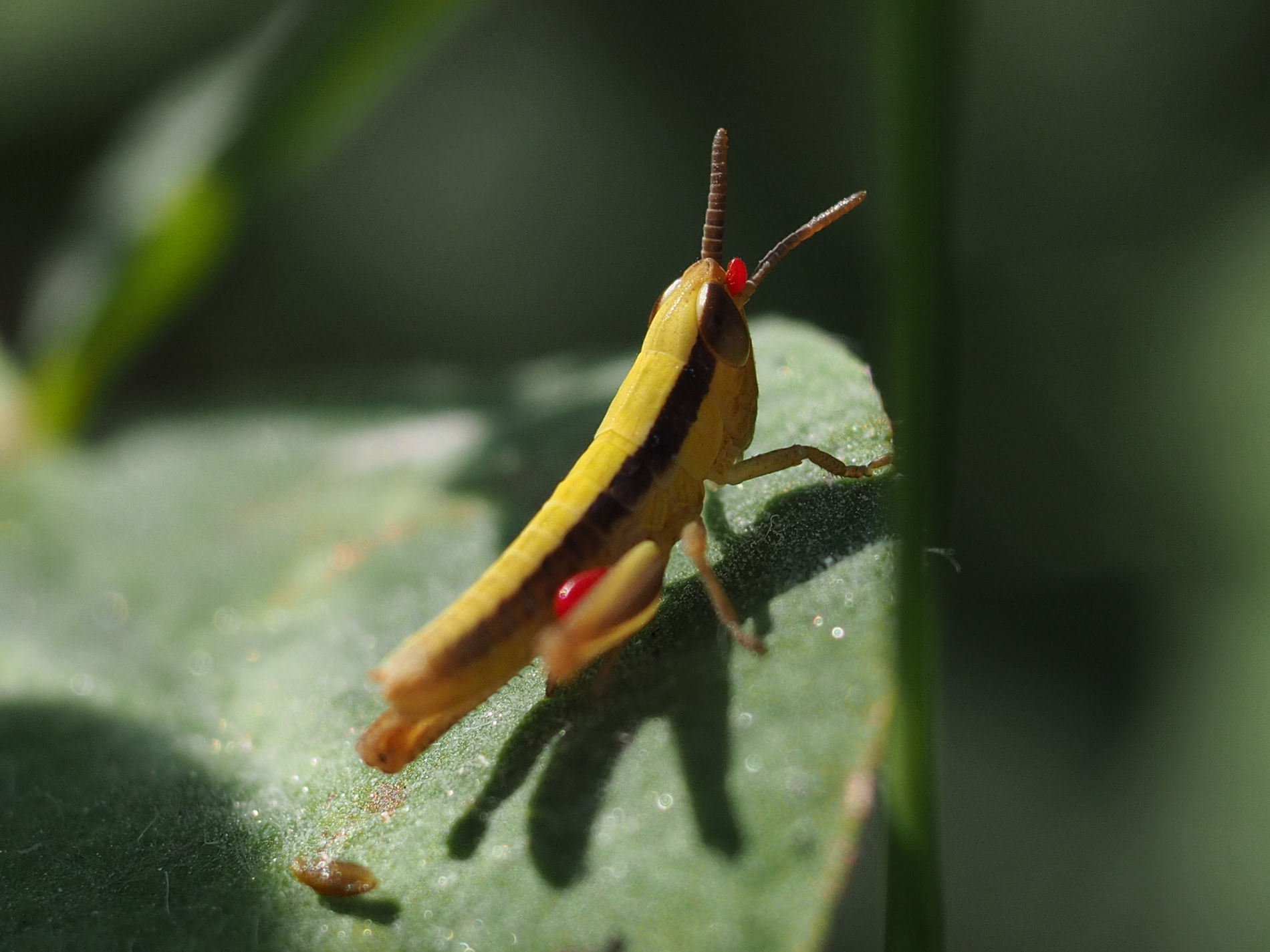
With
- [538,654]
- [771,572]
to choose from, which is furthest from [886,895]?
[538,654]

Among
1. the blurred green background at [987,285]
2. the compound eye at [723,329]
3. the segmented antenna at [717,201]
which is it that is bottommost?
the blurred green background at [987,285]

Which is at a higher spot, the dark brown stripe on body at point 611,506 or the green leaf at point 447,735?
the dark brown stripe on body at point 611,506

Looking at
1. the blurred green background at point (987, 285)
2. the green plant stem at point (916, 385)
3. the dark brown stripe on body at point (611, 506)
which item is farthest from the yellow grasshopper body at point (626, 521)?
the blurred green background at point (987, 285)

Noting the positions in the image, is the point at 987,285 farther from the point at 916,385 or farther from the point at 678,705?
the point at 678,705

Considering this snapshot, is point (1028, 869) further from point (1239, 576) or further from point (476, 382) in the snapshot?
point (476, 382)

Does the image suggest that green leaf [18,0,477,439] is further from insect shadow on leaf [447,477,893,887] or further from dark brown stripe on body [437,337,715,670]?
insect shadow on leaf [447,477,893,887]

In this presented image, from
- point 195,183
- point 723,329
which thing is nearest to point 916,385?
point 723,329

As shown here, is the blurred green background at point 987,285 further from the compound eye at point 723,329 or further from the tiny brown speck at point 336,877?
the tiny brown speck at point 336,877
